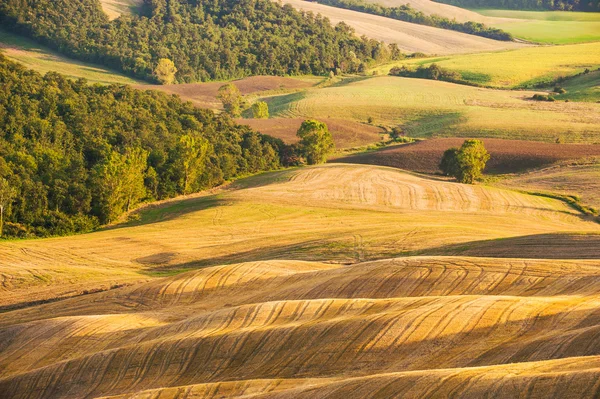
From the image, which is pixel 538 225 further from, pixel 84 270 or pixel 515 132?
pixel 515 132

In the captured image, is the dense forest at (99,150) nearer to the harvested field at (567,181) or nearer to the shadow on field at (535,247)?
the harvested field at (567,181)

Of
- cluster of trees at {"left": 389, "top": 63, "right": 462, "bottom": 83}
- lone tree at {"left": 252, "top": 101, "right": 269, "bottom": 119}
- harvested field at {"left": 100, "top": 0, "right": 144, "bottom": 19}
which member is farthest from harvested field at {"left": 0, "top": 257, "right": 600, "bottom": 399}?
harvested field at {"left": 100, "top": 0, "right": 144, "bottom": 19}

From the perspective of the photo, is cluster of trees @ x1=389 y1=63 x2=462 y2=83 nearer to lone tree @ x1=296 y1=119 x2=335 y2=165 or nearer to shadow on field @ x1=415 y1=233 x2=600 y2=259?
lone tree @ x1=296 y1=119 x2=335 y2=165

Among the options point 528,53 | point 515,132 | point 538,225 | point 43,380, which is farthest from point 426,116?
point 43,380

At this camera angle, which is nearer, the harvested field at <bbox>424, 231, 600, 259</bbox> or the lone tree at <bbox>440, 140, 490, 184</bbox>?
the harvested field at <bbox>424, 231, 600, 259</bbox>

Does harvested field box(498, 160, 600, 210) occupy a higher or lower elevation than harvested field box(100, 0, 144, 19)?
lower

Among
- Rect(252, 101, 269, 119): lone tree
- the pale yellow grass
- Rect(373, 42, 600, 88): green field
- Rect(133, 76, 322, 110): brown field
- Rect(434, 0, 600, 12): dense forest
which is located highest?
Rect(434, 0, 600, 12): dense forest

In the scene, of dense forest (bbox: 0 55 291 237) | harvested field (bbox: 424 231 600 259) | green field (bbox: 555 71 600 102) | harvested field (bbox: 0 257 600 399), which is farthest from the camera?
green field (bbox: 555 71 600 102)
